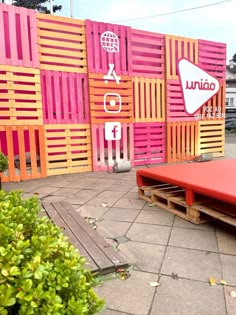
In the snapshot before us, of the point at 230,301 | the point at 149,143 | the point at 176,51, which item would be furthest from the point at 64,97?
the point at 230,301

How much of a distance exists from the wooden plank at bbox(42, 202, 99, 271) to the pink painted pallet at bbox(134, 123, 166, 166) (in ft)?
13.4

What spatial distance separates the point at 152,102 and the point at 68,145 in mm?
2777

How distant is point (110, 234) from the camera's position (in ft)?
9.53

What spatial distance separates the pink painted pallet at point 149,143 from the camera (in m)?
7.38

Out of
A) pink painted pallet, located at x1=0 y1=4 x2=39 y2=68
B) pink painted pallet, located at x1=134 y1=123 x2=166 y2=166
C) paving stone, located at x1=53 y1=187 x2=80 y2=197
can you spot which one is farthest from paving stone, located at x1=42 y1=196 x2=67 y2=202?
pink painted pallet, located at x1=134 y1=123 x2=166 y2=166

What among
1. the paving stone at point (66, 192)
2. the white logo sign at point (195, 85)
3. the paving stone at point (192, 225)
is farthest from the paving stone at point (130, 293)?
the white logo sign at point (195, 85)

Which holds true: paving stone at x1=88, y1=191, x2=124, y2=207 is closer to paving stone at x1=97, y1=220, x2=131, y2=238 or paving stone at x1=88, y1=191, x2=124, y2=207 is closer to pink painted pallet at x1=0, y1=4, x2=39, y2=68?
paving stone at x1=97, y1=220, x2=131, y2=238

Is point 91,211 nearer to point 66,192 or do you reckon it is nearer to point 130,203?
point 130,203

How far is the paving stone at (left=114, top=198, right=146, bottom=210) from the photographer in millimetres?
3883

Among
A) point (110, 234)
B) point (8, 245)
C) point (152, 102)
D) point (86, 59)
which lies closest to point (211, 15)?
point (152, 102)

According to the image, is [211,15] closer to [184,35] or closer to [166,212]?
[184,35]

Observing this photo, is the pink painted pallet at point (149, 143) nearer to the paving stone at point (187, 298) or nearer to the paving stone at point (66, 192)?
the paving stone at point (66, 192)

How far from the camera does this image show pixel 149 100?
743cm

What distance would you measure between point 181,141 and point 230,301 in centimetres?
651
